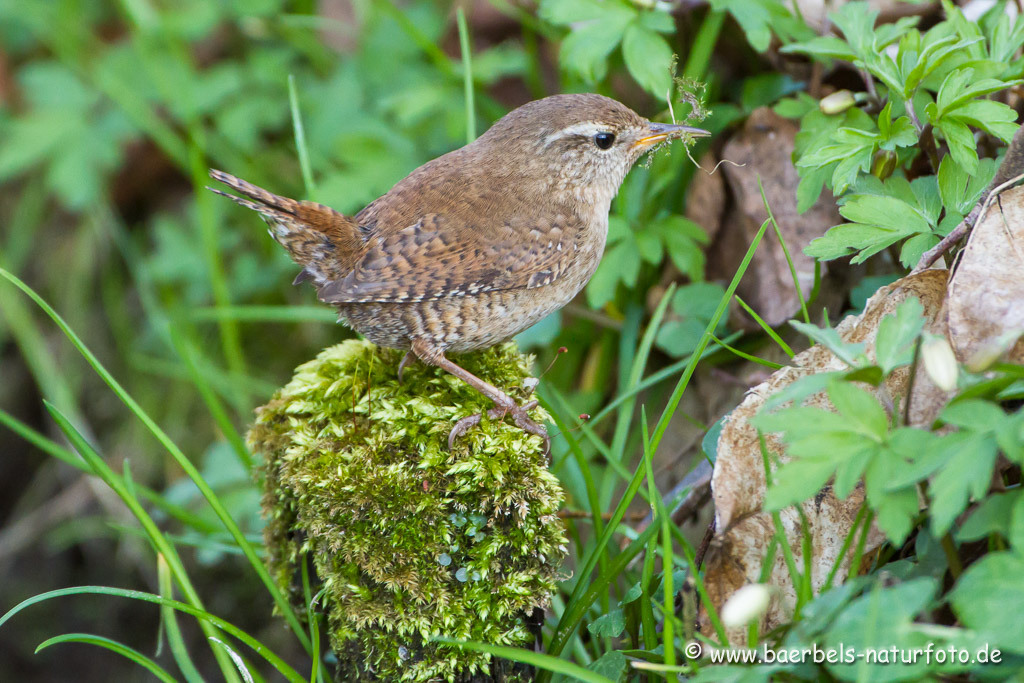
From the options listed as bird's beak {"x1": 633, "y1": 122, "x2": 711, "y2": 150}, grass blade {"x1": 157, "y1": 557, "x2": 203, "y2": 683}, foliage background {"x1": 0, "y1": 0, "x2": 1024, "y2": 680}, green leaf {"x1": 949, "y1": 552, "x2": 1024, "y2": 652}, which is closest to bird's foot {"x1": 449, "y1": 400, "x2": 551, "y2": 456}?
foliage background {"x1": 0, "y1": 0, "x2": 1024, "y2": 680}

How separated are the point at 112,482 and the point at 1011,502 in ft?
7.10

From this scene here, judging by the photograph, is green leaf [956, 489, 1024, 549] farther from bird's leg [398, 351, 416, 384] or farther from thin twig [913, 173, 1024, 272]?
bird's leg [398, 351, 416, 384]

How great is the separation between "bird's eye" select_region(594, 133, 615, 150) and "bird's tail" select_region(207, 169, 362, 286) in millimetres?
896

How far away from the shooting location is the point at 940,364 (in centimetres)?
158

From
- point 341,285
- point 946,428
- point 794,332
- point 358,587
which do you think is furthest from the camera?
point 794,332

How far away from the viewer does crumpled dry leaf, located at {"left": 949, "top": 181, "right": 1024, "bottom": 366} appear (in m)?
1.89

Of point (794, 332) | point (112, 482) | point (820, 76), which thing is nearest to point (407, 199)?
point (112, 482)

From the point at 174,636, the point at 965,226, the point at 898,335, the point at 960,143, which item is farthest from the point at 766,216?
the point at 174,636

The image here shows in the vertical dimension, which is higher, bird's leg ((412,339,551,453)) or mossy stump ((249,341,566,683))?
bird's leg ((412,339,551,453))

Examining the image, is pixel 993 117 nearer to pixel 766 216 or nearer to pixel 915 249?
pixel 915 249

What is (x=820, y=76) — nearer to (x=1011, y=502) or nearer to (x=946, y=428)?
(x=946, y=428)

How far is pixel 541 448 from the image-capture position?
2334mm

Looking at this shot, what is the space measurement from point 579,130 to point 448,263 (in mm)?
704

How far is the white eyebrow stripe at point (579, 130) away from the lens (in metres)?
2.84
